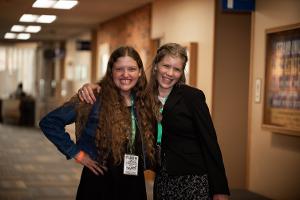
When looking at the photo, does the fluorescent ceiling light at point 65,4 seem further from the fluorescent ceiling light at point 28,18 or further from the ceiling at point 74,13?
the fluorescent ceiling light at point 28,18

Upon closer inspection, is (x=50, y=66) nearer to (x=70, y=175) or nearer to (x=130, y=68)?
(x=70, y=175)

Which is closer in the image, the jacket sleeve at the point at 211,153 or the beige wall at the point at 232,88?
the jacket sleeve at the point at 211,153

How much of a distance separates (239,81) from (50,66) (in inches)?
648

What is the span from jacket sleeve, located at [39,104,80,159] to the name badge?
0.86 ft

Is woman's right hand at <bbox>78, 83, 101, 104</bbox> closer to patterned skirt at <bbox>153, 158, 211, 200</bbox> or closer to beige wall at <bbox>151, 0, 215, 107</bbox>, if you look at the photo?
patterned skirt at <bbox>153, 158, 211, 200</bbox>

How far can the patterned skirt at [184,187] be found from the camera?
3098 mm

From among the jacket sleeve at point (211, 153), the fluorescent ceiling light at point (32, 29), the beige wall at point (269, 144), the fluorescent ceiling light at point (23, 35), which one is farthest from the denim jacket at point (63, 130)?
the fluorescent ceiling light at point (23, 35)

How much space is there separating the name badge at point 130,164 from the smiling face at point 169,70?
46 cm

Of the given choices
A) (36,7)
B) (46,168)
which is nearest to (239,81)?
(46,168)

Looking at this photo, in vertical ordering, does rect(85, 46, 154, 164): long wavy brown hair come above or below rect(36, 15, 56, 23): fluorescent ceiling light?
below

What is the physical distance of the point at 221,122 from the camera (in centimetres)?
804

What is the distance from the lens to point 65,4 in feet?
36.8

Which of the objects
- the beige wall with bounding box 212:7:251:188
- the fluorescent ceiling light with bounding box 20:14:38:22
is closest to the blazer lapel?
the beige wall with bounding box 212:7:251:188

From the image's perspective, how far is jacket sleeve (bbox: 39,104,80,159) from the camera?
295 centimetres
